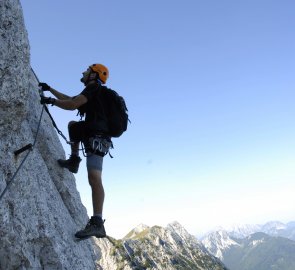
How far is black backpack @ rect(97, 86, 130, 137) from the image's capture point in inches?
394

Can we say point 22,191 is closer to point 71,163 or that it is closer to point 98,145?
point 98,145

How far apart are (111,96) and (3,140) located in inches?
136

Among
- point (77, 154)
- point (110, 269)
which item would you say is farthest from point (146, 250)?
point (77, 154)

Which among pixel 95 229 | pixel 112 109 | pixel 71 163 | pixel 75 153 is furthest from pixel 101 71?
pixel 95 229

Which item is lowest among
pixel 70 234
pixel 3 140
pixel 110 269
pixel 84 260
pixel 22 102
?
pixel 84 260

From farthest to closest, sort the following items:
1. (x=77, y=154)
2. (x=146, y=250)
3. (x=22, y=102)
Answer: (x=146, y=250), (x=77, y=154), (x=22, y=102)

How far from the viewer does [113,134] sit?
10344mm

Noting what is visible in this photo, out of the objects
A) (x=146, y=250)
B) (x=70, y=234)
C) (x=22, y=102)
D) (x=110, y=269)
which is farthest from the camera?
(x=146, y=250)

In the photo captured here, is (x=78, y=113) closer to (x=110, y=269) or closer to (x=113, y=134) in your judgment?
(x=113, y=134)

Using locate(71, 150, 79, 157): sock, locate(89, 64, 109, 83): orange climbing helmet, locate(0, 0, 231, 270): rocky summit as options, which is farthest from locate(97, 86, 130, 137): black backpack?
locate(0, 0, 231, 270): rocky summit

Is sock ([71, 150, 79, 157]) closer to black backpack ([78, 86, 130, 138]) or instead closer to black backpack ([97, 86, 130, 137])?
black backpack ([78, 86, 130, 138])

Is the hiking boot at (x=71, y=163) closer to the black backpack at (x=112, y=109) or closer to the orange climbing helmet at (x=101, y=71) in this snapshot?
the black backpack at (x=112, y=109)

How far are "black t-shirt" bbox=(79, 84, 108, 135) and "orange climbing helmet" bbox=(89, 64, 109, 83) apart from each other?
18.2 inches

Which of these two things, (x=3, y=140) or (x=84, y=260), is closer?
(x=3, y=140)
